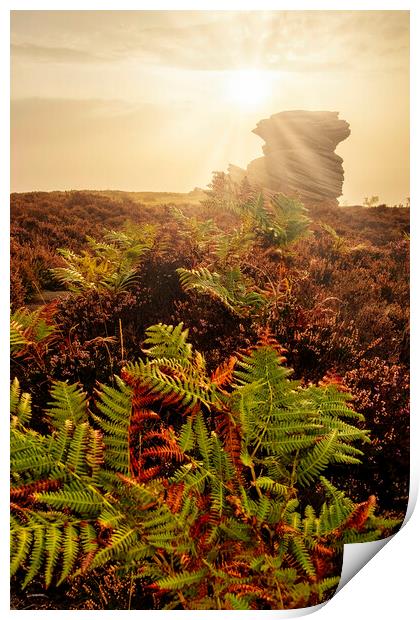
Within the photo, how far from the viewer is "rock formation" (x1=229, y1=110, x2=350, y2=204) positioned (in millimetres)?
2715

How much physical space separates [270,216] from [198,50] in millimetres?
723

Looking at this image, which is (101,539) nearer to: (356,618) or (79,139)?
(356,618)

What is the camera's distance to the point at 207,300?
277 centimetres

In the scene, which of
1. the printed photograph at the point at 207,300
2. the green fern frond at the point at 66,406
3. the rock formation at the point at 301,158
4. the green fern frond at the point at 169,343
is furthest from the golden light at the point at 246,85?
the green fern frond at the point at 66,406

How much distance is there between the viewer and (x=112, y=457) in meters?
2.60

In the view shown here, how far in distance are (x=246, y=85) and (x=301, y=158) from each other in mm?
369

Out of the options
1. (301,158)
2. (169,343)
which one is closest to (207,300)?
(169,343)

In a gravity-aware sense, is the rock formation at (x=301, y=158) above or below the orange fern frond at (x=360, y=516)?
above

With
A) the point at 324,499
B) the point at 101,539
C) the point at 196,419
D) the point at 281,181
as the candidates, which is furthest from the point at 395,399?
the point at 101,539

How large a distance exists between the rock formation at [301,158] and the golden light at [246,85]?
11 cm

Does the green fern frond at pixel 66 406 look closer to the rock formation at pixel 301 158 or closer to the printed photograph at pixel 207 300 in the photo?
the printed photograph at pixel 207 300

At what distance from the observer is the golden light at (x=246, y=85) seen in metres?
2.69

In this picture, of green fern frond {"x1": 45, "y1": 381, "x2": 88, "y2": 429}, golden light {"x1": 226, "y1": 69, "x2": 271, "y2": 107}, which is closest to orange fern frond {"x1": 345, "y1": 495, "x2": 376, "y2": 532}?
green fern frond {"x1": 45, "y1": 381, "x2": 88, "y2": 429}

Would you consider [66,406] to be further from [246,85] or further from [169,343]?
[246,85]
